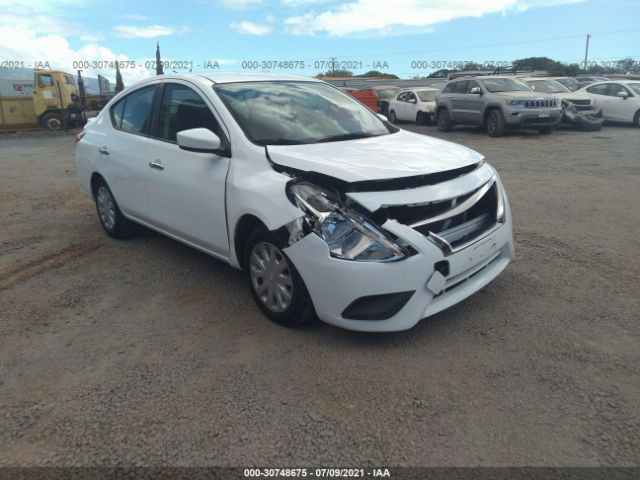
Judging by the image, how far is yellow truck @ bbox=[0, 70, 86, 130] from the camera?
21.8 meters

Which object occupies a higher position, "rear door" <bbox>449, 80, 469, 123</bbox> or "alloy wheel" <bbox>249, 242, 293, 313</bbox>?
"rear door" <bbox>449, 80, 469, 123</bbox>

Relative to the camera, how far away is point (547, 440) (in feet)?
7.84

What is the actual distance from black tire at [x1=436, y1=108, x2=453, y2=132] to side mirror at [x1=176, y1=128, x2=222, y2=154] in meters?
13.9

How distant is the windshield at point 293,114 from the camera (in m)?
3.85

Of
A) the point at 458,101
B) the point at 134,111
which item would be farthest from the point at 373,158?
the point at 458,101

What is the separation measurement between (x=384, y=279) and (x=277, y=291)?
81 centimetres

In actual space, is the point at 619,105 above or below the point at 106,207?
above

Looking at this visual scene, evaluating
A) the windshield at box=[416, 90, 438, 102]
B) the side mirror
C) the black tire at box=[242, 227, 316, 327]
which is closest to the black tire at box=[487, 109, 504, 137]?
the windshield at box=[416, 90, 438, 102]

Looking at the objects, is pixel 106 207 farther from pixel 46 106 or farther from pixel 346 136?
pixel 46 106

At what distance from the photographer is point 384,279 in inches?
117

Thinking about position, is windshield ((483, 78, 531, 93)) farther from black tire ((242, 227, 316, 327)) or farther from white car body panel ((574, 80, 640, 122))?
black tire ((242, 227, 316, 327))

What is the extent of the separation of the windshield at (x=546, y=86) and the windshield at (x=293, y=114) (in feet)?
44.7

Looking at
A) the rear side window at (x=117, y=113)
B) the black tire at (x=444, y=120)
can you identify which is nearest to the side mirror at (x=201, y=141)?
the rear side window at (x=117, y=113)

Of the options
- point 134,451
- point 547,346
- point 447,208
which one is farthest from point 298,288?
point 547,346
